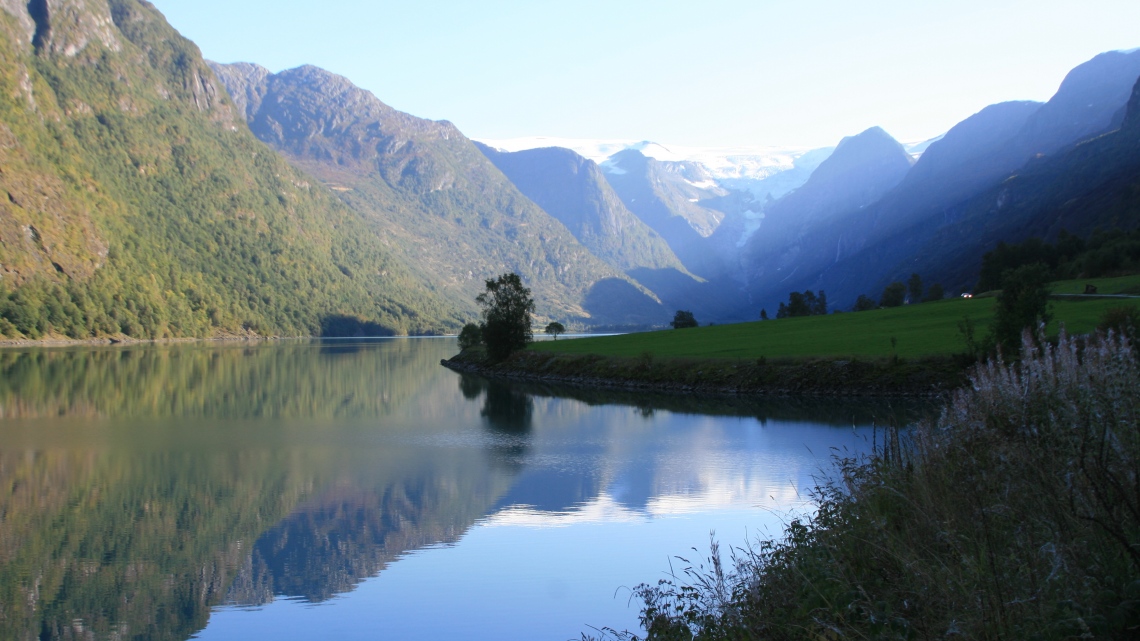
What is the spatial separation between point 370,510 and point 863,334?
62.0 m

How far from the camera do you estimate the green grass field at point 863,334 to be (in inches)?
2432

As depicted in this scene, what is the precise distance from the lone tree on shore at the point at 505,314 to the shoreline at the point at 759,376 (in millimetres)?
10759

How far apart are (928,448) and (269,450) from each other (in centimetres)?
3090

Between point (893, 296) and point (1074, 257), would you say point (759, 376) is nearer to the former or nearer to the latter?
point (893, 296)

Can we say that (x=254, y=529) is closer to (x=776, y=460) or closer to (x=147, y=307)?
(x=776, y=460)

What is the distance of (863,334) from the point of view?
7788cm

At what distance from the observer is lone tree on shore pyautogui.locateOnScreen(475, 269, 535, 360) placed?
101 metres

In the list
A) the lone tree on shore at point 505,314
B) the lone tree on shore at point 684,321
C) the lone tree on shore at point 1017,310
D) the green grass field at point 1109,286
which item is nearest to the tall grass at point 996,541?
the lone tree on shore at point 1017,310

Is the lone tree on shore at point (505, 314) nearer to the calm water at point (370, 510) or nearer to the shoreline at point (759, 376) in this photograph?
the shoreline at point (759, 376)

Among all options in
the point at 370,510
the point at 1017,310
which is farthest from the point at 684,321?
the point at 370,510

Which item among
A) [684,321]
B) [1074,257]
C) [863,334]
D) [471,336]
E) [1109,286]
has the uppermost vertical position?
[1074,257]

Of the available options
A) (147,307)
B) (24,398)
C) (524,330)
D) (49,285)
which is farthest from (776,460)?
(147,307)

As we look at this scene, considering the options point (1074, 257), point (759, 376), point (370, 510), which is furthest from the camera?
point (1074, 257)

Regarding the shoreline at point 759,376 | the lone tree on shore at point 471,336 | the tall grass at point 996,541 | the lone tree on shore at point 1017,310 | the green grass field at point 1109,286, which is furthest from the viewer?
the lone tree on shore at point 471,336
